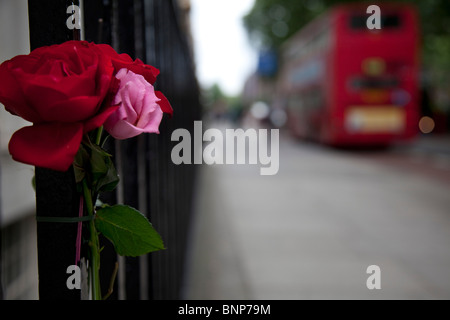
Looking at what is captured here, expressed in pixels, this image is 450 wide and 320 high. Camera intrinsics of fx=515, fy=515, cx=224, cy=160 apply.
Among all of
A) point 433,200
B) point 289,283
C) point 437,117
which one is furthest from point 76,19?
point 437,117

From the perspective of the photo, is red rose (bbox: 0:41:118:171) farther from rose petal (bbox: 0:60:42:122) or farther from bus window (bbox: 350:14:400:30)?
bus window (bbox: 350:14:400:30)

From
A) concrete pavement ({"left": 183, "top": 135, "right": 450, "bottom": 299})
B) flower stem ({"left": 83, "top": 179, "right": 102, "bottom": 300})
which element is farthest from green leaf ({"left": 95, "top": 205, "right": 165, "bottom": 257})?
concrete pavement ({"left": 183, "top": 135, "right": 450, "bottom": 299})

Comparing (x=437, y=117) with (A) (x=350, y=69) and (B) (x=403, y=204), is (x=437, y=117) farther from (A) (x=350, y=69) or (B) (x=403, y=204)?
(B) (x=403, y=204)

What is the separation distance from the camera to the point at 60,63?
76cm

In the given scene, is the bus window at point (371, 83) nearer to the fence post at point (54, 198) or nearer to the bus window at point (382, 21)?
the bus window at point (382, 21)

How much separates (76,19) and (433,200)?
6.49 metres

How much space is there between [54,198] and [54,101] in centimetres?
33

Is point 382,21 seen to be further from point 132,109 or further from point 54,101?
point 54,101

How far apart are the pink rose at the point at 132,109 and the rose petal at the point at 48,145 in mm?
80

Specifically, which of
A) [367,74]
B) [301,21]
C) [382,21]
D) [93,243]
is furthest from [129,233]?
[301,21]

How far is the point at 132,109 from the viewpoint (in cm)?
80

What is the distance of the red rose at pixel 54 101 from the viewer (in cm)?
70

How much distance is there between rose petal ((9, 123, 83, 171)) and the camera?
702 mm

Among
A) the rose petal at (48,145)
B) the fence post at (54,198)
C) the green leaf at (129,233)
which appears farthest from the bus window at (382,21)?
the rose petal at (48,145)
